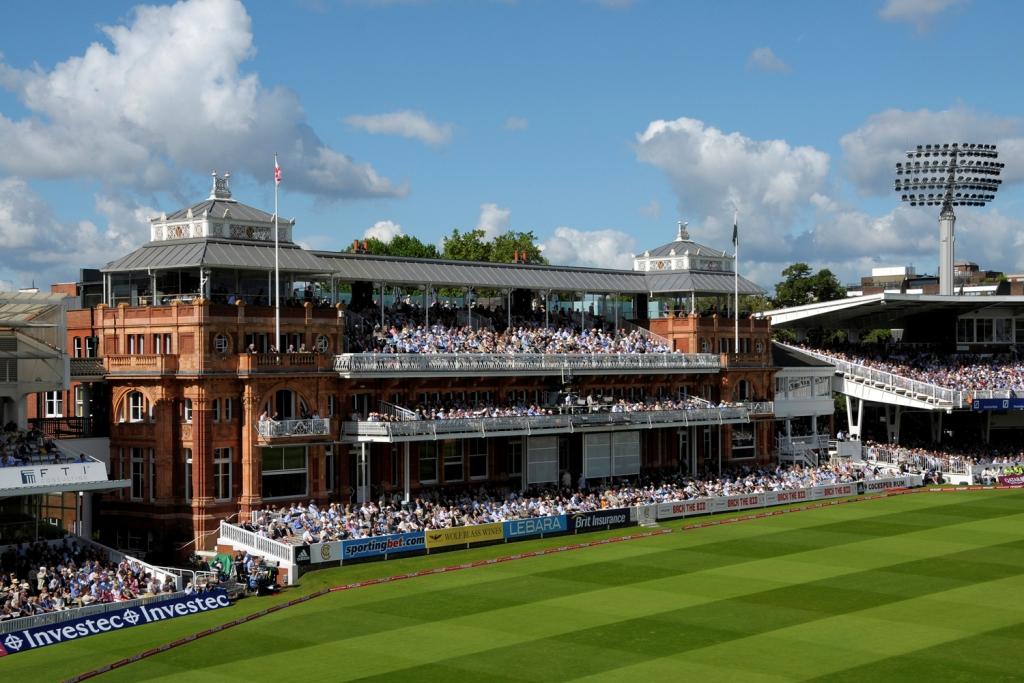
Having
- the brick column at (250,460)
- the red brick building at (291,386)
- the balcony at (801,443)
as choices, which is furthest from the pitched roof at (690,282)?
the brick column at (250,460)

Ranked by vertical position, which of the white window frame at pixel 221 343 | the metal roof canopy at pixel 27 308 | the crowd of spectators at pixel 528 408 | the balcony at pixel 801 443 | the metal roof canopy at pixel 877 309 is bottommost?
the balcony at pixel 801 443

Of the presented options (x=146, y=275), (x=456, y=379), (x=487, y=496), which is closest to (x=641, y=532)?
(x=487, y=496)

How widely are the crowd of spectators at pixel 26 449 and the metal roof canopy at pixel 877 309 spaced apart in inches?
1853

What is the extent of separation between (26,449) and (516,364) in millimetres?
22966

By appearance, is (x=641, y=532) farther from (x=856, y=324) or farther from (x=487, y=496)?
(x=856, y=324)

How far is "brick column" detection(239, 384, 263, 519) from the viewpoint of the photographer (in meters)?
51.8

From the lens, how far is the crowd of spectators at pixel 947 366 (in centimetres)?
8206

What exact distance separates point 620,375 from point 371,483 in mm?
15754

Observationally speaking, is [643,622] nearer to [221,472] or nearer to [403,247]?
[221,472]

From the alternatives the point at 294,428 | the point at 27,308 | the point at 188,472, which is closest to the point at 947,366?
the point at 294,428

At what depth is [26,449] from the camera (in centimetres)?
4544

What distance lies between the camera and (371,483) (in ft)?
187

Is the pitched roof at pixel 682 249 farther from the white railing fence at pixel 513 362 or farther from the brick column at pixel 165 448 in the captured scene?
the brick column at pixel 165 448

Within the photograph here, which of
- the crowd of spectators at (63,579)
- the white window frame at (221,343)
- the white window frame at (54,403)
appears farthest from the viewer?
the white window frame at (54,403)
